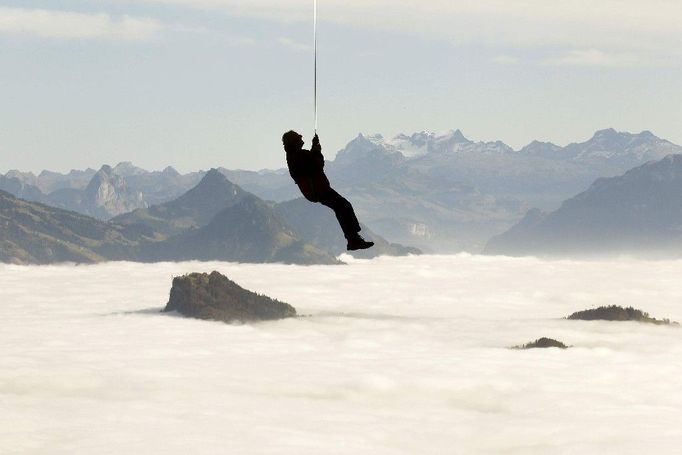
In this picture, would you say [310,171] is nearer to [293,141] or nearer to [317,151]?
[317,151]

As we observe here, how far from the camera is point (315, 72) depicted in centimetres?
2692

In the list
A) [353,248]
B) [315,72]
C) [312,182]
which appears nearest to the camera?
[315,72]

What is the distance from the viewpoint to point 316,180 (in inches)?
1164

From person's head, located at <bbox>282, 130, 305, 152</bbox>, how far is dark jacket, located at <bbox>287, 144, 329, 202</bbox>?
0.14 m

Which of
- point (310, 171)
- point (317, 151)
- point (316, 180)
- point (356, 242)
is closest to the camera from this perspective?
point (316, 180)

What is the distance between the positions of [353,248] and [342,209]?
7.77 ft

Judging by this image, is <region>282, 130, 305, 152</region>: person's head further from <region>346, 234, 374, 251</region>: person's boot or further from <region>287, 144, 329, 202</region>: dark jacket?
<region>346, 234, 374, 251</region>: person's boot

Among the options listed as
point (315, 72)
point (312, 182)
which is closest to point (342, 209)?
point (312, 182)

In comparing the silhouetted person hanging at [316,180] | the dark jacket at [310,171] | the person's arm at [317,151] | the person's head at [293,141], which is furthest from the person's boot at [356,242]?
the person's head at [293,141]

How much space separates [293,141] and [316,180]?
1713 millimetres

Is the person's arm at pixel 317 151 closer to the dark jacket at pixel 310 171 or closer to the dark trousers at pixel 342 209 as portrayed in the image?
the dark jacket at pixel 310 171

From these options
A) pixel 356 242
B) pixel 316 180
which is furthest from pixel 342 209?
pixel 356 242

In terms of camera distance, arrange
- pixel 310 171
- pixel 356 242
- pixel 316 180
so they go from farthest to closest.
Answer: pixel 356 242
pixel 310 171
pixel 316 180

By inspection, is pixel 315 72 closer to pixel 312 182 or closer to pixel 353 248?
pixel 312 182
